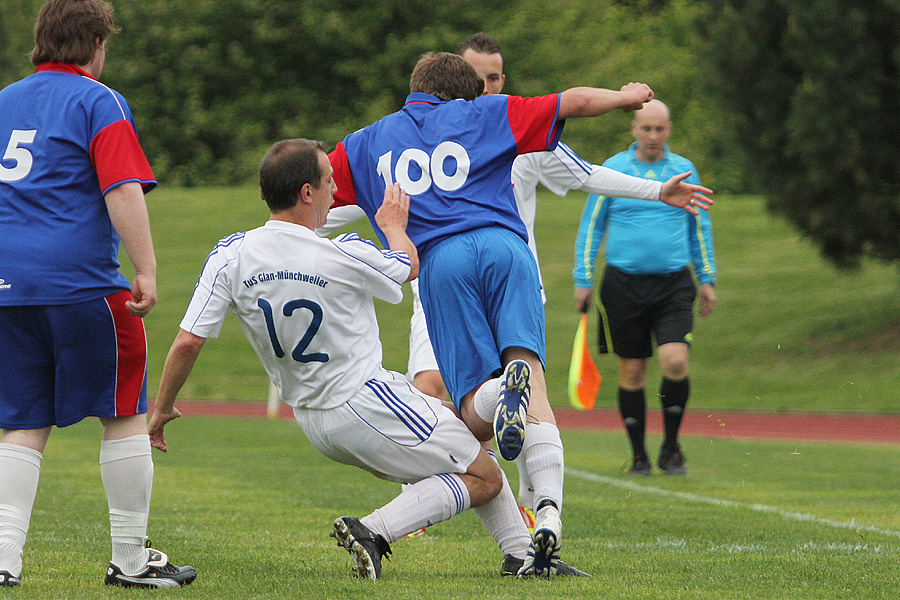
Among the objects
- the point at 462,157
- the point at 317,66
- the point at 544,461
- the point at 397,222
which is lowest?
the point at 544,461

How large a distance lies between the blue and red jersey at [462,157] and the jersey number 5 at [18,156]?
1.29m

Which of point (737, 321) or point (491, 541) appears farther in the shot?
point (737, 321)

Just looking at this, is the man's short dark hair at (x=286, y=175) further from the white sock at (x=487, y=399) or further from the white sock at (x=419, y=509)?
the white sock at (x=419, y=509)

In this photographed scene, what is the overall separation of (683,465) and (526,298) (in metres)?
4.53

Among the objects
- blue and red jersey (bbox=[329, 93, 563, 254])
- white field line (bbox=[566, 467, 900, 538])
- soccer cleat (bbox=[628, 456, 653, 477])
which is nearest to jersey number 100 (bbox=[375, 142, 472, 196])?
blue and red jersey (bbox=[329, 93, 563, 254])

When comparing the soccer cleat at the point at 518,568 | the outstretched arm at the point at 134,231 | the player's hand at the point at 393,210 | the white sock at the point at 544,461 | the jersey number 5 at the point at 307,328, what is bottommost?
the soccer cleat at the point at 518,568

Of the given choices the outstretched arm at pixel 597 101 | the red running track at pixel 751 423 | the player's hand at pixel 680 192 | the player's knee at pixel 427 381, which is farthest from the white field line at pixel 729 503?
the red running track at pixel 751 423

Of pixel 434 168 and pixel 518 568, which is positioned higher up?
pixel 434 168

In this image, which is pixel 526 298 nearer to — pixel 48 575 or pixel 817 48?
pixel 48 575

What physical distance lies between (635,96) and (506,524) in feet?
5.59

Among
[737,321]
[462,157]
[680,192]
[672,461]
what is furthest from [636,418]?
[737,321]

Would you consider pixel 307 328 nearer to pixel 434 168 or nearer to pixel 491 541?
pixel 434 168

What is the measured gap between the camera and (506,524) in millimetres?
4332

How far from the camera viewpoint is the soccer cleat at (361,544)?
3986 mm
